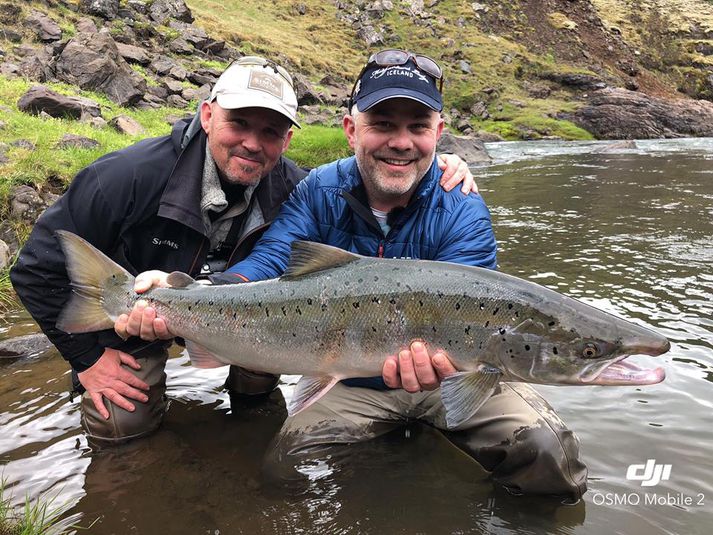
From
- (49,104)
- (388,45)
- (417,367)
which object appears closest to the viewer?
(417,367)

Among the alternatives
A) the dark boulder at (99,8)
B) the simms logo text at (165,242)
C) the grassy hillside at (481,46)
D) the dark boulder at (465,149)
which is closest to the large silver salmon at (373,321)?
the simms logo text at (165,242)

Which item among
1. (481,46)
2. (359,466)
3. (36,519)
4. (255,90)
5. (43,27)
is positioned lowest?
(36,519)

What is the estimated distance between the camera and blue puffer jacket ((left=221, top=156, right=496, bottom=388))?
3527mm

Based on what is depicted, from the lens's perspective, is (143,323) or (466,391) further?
(143,323)

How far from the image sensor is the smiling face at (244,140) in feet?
11.9

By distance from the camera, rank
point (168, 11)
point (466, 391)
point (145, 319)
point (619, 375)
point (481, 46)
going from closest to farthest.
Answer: point (619, 375) → point (466, 391) → point (145, 319) → point (168, 11) → point (481, 46)

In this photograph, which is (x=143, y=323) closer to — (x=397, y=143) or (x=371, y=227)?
(x=371, y=227)

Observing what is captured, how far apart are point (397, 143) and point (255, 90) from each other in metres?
1.02

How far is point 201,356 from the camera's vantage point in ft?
11.2

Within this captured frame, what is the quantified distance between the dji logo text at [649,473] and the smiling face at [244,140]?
3087mm

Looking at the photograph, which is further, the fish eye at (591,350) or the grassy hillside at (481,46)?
the grassy hillside at (481,46)

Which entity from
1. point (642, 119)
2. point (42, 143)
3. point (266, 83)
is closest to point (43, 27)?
point (42, 143)

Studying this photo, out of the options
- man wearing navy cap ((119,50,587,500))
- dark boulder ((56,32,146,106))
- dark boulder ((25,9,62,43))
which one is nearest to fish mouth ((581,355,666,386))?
man wearing navy cap ((119,50,587,500))

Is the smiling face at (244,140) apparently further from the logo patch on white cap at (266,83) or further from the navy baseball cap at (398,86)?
the navy baseball cap at (398,86)
